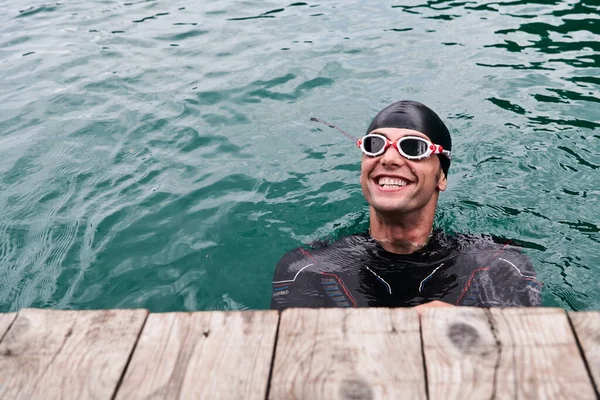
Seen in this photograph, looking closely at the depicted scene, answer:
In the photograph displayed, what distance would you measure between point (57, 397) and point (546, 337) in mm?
1711

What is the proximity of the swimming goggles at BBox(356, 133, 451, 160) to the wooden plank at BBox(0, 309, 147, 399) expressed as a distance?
226 centimetres

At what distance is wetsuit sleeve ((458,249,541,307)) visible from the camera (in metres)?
3.85

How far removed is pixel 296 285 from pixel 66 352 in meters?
2.14

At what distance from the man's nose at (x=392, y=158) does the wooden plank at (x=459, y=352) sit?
1.95 m

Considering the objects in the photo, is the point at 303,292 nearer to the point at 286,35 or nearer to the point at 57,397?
the point at 57,397

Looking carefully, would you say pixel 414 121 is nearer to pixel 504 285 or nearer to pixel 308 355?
pixel 504 285

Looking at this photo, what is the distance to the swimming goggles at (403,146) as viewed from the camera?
4133 mm

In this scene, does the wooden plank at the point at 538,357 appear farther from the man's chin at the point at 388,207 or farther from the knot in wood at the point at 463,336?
the man's chin at the point at 388,207

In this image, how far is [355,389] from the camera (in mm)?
1997

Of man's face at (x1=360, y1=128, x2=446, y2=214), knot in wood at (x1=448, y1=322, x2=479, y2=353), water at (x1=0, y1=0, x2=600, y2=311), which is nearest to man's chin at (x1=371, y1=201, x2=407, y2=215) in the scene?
man's face at (x1=360, y1=128, x2=446, y2=214)

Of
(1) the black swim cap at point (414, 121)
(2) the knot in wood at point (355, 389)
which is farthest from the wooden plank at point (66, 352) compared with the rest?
(1) the black swim cap at point (414, 121)

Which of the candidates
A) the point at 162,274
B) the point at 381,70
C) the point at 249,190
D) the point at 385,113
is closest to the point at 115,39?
the point at 381,70

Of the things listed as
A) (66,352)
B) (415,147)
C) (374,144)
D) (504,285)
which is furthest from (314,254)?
(66,352)

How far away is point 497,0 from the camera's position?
10977 millimetres
